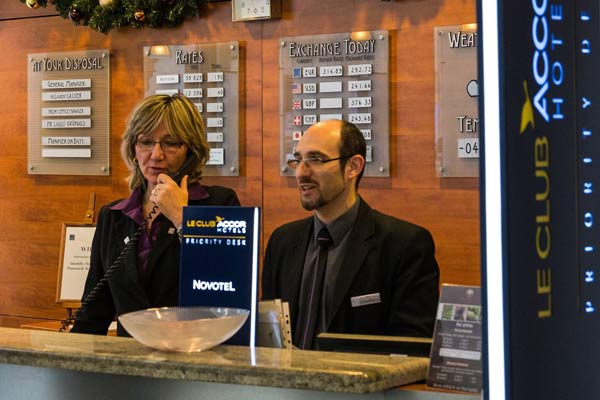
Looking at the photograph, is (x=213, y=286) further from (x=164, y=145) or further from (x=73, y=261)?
(x=73, y=261)

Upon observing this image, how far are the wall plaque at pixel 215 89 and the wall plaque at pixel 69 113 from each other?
551mm

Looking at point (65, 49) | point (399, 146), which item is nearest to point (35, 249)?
point (65, 49)

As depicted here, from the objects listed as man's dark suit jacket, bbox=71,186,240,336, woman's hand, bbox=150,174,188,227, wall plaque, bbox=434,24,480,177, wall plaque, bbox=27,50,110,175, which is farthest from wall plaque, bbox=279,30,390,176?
woman's hand, bbox=150,174,188,227

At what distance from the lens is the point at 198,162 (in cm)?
377

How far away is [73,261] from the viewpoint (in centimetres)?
578

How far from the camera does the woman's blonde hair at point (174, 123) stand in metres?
3.72

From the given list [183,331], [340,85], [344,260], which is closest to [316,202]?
[344,260]

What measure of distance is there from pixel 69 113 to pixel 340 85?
6.00ft

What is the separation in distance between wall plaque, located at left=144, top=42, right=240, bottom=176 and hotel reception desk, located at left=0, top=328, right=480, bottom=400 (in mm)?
2858

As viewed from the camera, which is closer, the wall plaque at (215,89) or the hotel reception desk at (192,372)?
the hotel reception desk at (192,372)

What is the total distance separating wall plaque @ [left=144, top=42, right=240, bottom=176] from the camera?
570 cm

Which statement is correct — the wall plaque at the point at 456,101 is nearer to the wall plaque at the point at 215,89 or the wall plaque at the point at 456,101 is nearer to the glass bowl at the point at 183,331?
the wall plaque at the point at 215,89

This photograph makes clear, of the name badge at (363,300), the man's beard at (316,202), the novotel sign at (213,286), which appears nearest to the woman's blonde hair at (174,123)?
the man's beard at (316,202)

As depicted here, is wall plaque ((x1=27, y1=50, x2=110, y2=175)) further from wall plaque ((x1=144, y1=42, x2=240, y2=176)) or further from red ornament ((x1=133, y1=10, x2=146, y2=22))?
wall plaque ((x1=144, y1=42, x2=240, y2=176))
